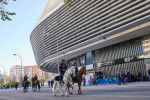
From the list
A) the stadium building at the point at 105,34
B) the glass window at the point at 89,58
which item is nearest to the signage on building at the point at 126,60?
the stadium building at the point at 105,34

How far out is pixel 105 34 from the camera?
30.2m

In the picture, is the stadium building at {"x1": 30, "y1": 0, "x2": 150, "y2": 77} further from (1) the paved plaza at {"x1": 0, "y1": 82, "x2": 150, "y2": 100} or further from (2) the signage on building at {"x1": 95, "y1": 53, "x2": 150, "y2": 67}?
(1) the paved plaza at {"x1": 0, "y1": 82, "x2": 150, "y2": 100}

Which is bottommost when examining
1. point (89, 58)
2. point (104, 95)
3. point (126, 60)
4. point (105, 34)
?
point (104, 95)

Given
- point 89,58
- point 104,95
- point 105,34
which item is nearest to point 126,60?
point 105,34

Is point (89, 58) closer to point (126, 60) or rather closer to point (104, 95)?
point (126, 60)

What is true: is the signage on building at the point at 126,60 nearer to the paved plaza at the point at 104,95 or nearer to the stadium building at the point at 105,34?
the stadium building at the point at 105,34

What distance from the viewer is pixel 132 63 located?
31297mm

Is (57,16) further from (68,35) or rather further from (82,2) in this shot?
(82,2)


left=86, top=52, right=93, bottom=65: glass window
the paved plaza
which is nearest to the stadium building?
left=86, top=52, right=93, bottom=65: glass window

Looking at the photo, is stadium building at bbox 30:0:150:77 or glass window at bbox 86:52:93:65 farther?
glass window at bbox 86:52:93:65

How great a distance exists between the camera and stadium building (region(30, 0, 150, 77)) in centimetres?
2736

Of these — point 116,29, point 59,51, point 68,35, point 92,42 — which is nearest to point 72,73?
point 116,29

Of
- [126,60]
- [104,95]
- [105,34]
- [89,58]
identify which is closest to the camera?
[104,95]

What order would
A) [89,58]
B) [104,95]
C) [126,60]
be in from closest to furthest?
[104,95]
[126,60]
[89,58]
